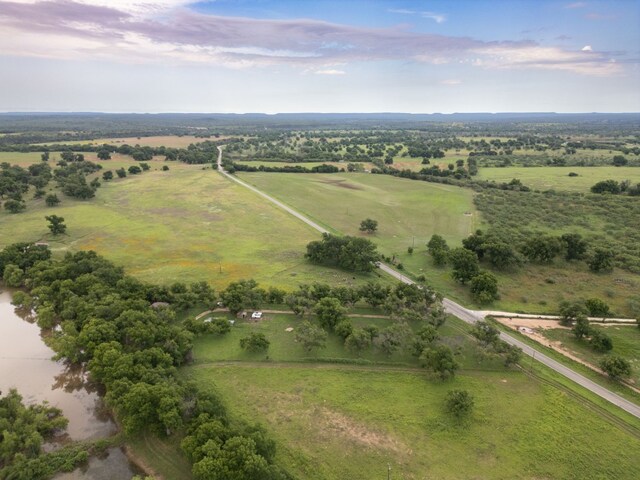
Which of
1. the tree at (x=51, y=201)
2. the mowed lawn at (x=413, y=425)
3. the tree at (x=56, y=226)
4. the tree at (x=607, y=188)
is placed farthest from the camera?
the tree at (x=607, y=188)

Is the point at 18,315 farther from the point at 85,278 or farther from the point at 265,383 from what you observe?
the point at 265,383

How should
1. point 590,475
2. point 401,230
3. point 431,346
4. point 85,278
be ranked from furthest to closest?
point 401,230 < point 85,278 < point 431,346 < point 590,475

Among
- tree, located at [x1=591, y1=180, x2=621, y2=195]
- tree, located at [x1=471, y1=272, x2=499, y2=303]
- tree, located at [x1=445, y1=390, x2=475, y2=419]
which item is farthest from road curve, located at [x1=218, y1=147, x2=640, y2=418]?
tree, located at [x1=591, y1=180, x2=621, y2=195]

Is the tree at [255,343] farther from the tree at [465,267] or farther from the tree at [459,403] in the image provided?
the tree at [465,267]

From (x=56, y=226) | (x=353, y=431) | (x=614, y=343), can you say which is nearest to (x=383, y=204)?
(x=614, y=343)

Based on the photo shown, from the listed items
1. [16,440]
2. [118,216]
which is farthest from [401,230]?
[16,440]

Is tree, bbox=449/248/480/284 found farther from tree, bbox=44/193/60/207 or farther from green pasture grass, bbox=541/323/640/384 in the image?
tree, bbox=44/193/60/207

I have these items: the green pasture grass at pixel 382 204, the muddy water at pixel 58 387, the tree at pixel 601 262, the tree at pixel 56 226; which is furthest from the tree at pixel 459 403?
the tree at pixel 56 226
